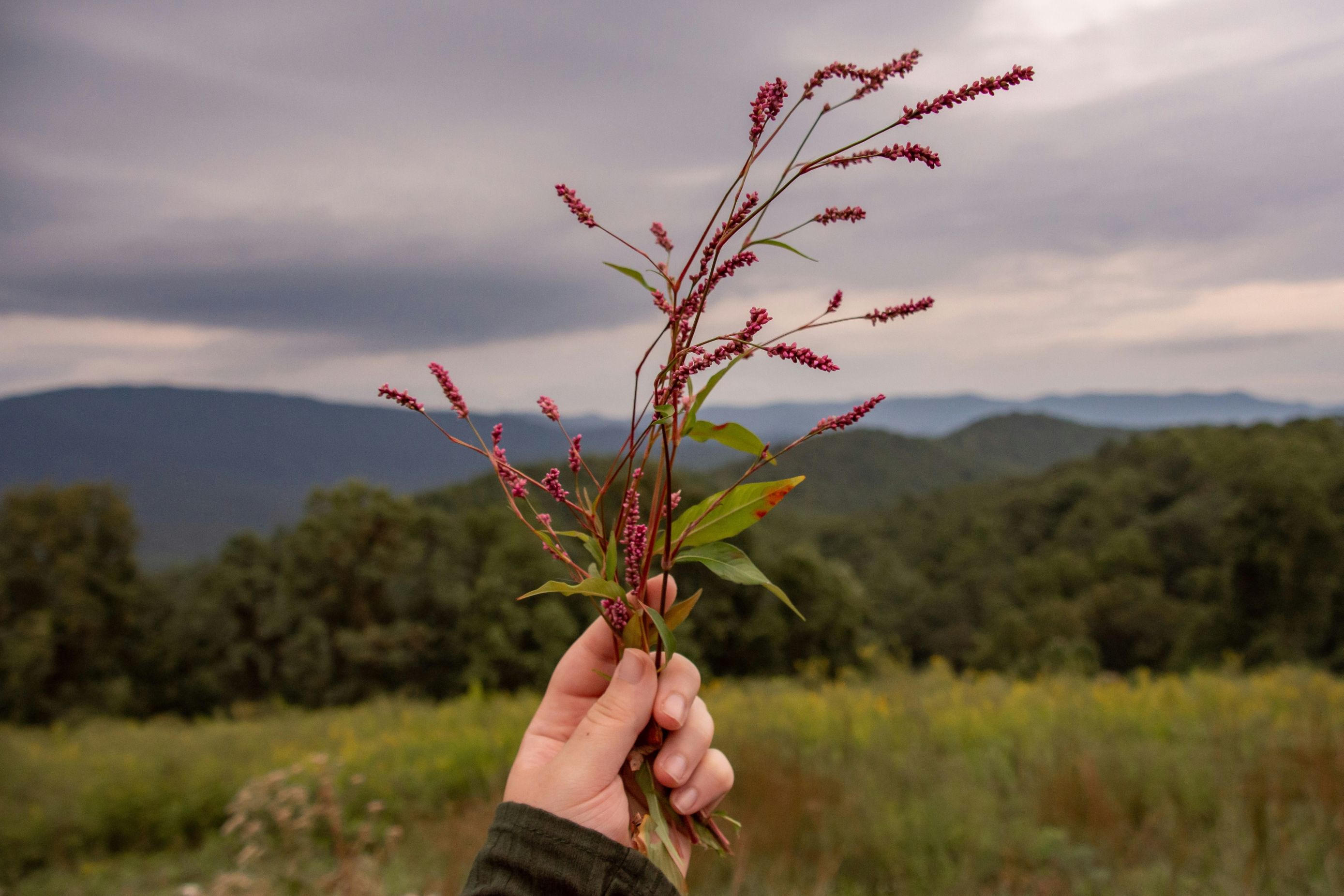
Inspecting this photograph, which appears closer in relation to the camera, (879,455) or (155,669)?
(155,669)

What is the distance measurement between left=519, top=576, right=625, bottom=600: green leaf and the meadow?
235cm

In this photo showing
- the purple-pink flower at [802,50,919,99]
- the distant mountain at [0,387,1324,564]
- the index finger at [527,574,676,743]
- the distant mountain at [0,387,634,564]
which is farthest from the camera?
the distant mountain at [0,387,634,564]

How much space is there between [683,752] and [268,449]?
17462 cm

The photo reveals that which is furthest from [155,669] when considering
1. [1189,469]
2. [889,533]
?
[1189,469]

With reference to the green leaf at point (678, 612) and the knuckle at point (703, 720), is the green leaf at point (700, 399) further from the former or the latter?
the knuckle at point (703, 720)

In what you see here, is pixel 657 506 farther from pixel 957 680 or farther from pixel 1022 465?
pixel 1022 465

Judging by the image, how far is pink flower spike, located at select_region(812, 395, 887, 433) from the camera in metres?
1.06

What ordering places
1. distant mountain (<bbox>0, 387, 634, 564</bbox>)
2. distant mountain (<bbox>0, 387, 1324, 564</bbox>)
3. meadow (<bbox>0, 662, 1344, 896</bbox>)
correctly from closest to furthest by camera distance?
meadow (<bbox>0, 662, 1344, 896</bbox>) < distant mountain (<bbox>0, 387, 1324, 564</bbox>) < distant mountain (<bbox>0, 387, 634, 564</bbox>)

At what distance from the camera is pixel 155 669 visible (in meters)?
27.3

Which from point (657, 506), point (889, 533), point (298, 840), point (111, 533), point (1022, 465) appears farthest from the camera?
point (1022, 465)

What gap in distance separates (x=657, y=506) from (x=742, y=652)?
23.1 meters

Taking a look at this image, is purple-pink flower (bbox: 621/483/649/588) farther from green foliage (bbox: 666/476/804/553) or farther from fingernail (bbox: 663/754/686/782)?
fingernail (bbox: 663/754/686/782)

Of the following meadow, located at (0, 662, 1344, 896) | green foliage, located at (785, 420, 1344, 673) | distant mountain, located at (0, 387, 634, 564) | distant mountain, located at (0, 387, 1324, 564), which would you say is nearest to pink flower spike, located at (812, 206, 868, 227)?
meadow, located at (0, 662, 1344, 896)

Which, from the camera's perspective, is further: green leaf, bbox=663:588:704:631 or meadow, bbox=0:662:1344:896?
meadow, bbox=0:662:1344:896
